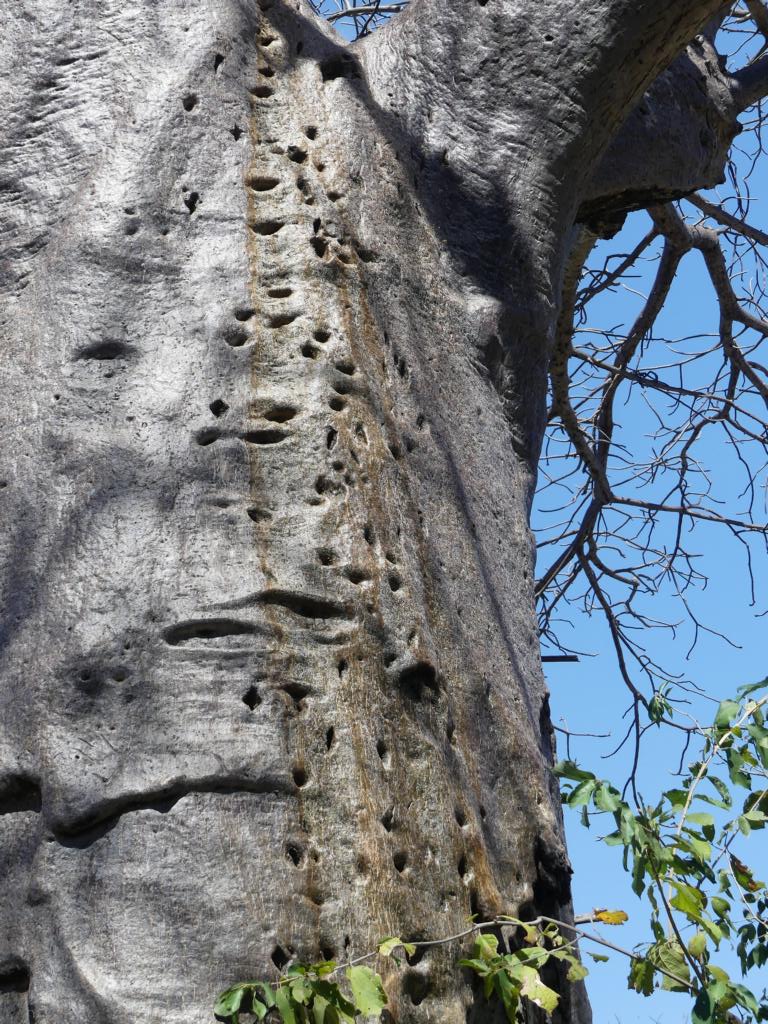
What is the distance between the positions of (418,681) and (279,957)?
39 centimetres

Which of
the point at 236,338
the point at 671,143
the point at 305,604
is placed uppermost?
the point at 671,143

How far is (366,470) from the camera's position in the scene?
1.67 m

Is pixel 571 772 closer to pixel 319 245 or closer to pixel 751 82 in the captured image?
pixel 319 245

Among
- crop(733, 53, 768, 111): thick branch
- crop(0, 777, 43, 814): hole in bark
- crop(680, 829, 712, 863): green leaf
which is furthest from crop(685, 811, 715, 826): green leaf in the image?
crop(733, 53, 768, 111): thick branch

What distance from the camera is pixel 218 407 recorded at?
167 centimetres

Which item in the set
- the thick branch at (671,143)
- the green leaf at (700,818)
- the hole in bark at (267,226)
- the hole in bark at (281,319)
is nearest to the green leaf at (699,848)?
the green leaf at (700,818)

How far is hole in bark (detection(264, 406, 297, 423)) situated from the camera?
1.67 m

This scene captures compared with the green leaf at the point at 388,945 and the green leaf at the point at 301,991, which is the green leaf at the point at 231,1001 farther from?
the green leaf at the point at 388,945

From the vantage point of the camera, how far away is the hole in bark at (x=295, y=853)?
1381 millimetres

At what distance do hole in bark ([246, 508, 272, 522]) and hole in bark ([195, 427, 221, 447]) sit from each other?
0.12 metres

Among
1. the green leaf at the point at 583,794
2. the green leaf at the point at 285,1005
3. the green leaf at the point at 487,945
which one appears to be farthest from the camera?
the green leaf at the point at 583,794

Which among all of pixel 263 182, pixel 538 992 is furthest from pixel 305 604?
pixel 263 182

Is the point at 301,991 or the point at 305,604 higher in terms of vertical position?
the point at 305,604

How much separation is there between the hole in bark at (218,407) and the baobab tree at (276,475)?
0.04 feet
